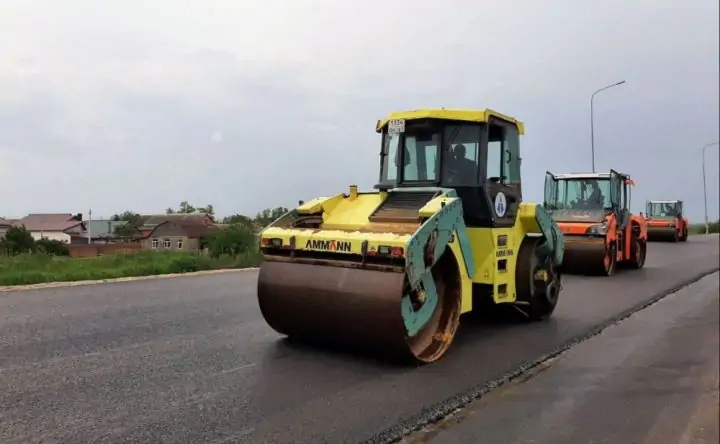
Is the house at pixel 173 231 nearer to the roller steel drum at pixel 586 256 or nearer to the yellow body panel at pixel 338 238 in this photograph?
the roller steel drum at pixel 586 256

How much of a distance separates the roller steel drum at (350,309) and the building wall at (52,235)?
29.3ft

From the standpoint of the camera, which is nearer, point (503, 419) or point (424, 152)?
point (503, 419)

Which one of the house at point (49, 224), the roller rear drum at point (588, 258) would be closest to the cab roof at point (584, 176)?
the roller rear drum at point (588, 258)

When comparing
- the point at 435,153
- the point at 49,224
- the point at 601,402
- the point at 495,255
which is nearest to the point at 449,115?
the point at 435,153

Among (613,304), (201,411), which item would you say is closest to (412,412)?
(201,411)

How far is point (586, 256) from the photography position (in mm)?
13070

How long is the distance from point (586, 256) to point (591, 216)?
0.93 meters

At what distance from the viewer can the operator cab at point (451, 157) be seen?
6.75m

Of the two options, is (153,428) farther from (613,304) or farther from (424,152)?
(613,304)

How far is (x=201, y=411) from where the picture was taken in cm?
423

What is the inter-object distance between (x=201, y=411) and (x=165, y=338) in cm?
237

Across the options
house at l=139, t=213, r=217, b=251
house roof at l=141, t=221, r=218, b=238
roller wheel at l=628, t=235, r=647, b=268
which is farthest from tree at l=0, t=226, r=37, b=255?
roller wheel at l=628, t=235, r=647, b=268

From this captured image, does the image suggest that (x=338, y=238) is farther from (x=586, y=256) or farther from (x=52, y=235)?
(x=52, y=235)

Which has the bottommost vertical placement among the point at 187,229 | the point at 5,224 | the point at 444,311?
the point at 444,311
